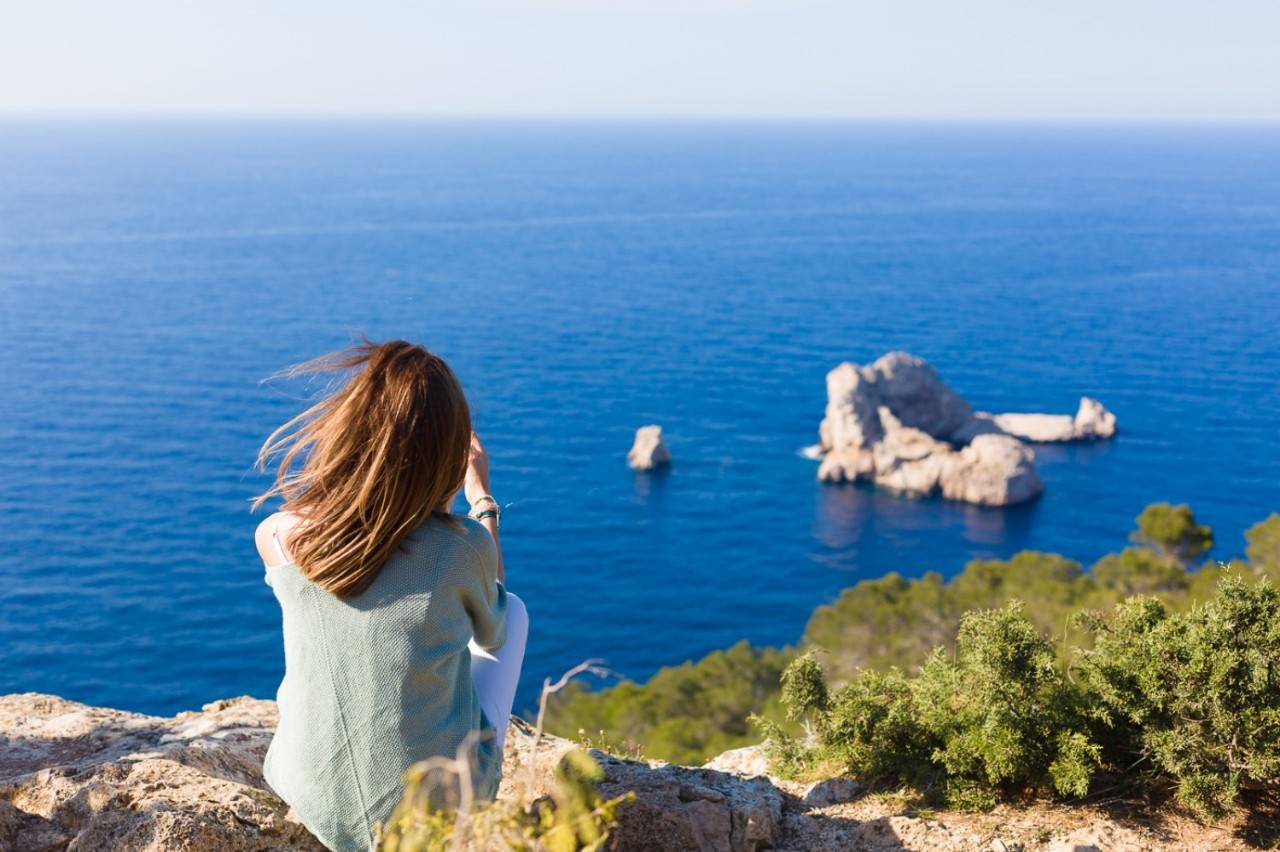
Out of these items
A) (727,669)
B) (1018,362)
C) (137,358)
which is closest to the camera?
(727,669)

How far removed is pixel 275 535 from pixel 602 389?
62.6m

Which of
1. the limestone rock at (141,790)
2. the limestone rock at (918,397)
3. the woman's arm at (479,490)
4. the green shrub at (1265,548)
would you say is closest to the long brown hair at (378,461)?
the woman's arm at (479,490)

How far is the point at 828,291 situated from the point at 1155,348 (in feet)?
88.9

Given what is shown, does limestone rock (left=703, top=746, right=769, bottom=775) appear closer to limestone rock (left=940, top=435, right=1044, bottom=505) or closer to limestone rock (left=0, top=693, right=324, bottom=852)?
limestone rock (left=0, top=693, right=324, bottom=852)

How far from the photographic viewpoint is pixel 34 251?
9512 centimetres

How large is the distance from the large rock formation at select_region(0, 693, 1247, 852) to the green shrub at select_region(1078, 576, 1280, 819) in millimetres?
295

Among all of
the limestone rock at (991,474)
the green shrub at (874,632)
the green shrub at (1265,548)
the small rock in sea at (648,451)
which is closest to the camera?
the green shrub at (1265,548)

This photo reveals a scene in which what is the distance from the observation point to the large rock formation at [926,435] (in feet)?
174

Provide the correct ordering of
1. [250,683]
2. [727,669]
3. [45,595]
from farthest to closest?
[45,595], [250,683], [727,669]

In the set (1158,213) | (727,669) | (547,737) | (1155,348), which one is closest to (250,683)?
(727,669)

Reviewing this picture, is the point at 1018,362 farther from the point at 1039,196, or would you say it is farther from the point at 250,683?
the point at 1039,196

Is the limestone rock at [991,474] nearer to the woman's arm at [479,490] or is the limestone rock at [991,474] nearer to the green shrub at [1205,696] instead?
the green shrub at [1205,696]

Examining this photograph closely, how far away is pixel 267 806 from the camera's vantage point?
12.9 feet

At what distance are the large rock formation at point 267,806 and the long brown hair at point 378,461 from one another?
3.37 feet
